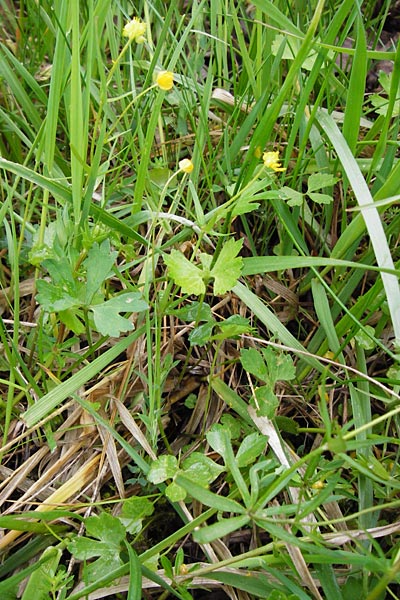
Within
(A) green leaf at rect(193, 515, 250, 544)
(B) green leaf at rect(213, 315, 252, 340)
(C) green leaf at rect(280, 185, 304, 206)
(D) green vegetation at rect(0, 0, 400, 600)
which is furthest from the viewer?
(C) green leaf at rect(280, 185, 304, 206)

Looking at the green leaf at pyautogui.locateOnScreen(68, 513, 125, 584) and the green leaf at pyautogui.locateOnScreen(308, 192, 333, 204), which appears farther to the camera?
the green leaf at pyautogui.locateOnScreen(308, 192, 333, 204)

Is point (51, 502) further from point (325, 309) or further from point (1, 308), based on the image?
point (325, 309)

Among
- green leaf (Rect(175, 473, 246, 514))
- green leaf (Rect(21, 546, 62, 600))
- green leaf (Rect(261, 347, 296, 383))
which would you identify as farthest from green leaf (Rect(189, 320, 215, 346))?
green leaf (Rect(21, 546, 62, 600))

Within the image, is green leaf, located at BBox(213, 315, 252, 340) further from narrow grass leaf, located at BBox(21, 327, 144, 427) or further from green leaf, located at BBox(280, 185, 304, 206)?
green leaf, located at BBox(280, 185, 304, 206)

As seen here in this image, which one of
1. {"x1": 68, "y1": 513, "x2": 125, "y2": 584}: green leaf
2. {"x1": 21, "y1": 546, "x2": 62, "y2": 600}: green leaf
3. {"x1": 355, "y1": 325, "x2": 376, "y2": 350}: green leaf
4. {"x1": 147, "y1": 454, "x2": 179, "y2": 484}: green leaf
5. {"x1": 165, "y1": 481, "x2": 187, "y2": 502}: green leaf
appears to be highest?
{"x1": 355, "y1": 325, "x2": 376, "y2": 350}: green leaf

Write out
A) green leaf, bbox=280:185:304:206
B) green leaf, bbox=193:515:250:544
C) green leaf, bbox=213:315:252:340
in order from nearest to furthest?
green leaf, bbox=193:515:250:544 → green leaf, bbox=213:315:252:340 → green leaf, bbox=280:185:304:206

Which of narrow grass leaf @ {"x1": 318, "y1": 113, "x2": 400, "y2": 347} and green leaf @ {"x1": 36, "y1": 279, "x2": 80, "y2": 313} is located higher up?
narrow grass leaf @ {"x1": 318, "y1": 113, "x2": 400, "y2": 347}

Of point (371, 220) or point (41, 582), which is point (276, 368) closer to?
point (371, 220)

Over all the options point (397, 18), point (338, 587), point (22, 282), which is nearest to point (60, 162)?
point (22, 282)
